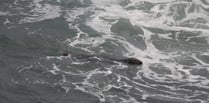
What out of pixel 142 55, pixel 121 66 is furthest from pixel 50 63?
pixel 142 55

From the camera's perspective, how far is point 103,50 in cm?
1155

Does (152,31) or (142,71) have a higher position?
(152,31)

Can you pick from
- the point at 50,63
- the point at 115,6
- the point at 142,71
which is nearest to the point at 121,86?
the point at 142,71

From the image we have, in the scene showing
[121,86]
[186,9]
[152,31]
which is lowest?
[121,86]

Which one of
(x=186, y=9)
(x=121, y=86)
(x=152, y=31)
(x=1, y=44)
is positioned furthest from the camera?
(x=186, y=9)

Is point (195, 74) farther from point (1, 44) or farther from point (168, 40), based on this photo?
point (1, 44)

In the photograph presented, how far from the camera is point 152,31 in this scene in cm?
1369

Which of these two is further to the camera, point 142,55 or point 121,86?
point 142,55

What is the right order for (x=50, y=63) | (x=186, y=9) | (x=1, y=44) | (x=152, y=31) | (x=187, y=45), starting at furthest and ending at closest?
(x=186, y=9), (x=152, y=31), (x=187, y=45), (x=1, y=44), (x=50, y=63)

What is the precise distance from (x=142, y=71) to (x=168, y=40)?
2.93 m

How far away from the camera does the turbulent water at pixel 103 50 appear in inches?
346

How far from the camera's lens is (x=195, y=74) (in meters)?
10.3

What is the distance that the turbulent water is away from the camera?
28.9 ft

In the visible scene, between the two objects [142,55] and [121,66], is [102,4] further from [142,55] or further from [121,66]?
[121,66]
